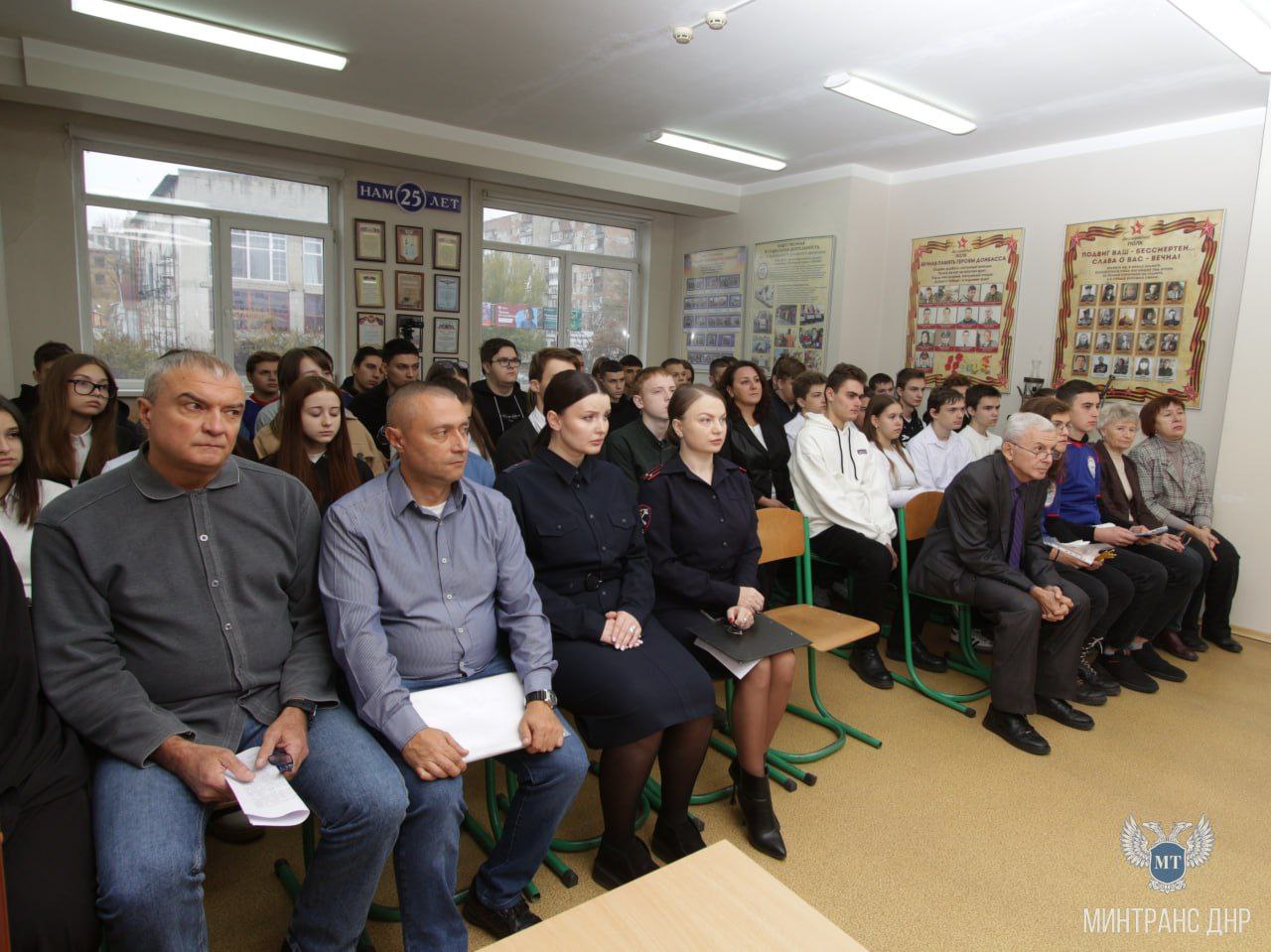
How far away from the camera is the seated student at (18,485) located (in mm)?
1948

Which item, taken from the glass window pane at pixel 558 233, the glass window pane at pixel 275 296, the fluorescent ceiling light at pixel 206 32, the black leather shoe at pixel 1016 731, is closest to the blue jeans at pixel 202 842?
the black leather shoe at pixel 1016 731

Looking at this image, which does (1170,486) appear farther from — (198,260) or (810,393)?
(198,260)

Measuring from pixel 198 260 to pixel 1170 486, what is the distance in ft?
22.7

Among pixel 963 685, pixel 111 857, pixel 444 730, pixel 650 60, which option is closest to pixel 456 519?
pixel 444 730

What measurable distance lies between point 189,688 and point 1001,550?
298 centimetres

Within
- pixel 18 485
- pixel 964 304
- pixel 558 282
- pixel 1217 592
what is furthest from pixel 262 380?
pixel 1217 592

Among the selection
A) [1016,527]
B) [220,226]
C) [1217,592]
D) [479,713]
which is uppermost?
[220,226]

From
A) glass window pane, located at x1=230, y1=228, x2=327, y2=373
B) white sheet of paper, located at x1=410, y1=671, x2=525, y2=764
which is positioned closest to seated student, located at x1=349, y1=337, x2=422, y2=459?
glass window pane, located at x1=230, y1=228, x2=327, y2=373

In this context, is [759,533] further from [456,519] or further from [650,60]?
[650,60]

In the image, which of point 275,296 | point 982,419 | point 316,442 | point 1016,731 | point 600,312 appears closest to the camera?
point 316,442

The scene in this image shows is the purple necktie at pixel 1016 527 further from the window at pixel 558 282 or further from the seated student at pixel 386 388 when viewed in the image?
the window at pixel 558 282

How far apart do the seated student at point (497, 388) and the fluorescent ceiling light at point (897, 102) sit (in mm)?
2530

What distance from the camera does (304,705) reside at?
5.57 ft

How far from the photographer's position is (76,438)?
9.05 feet
